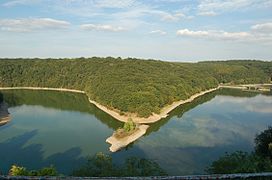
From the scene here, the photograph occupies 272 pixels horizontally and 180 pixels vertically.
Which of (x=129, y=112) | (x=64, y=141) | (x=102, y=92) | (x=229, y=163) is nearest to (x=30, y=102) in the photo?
(x=102, y=92)

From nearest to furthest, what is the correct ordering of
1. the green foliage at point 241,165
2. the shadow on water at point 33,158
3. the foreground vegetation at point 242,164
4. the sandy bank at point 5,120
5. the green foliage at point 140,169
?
the foreground vegetation at point 242,164 → the green foliage at point 241,165 → the green foliage at point 140,169 → the shadow on water at point 33,158 → the sandy bank at point 5,120

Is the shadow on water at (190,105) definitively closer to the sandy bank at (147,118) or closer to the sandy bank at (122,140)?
the sandy bank at (147,118)

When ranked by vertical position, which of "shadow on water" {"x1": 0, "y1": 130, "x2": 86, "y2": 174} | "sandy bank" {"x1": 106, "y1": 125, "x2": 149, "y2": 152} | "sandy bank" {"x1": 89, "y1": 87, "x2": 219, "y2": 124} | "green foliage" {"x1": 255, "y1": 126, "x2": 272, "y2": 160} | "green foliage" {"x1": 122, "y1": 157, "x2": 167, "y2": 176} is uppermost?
"green foliage" {"x1": 122, "y1": 157, "x2": 167, "y2": 176}

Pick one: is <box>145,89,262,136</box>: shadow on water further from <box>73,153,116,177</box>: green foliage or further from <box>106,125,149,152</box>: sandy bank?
<box>73,153,116,177</box>: green foliage

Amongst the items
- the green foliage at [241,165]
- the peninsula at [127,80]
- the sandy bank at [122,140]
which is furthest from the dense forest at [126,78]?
the green foliage at [241,165]

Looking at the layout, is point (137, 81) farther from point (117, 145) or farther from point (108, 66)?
point (117, 145)

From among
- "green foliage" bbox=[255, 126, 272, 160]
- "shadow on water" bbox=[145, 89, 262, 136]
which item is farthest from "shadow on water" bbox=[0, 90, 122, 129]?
"green foliage" bbox=[255, 126, 272, 160]
